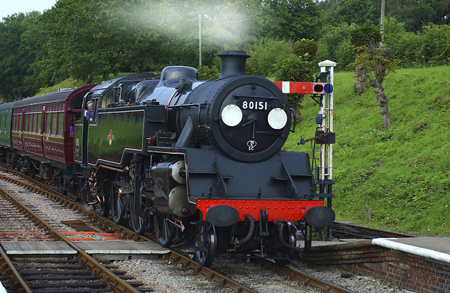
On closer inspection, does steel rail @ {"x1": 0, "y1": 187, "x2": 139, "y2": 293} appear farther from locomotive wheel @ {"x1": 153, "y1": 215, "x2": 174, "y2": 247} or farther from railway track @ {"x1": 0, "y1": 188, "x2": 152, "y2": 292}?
locomotive wheel @ {"x1": 153, "y1": 215, "x2": 174, "y2": 247}

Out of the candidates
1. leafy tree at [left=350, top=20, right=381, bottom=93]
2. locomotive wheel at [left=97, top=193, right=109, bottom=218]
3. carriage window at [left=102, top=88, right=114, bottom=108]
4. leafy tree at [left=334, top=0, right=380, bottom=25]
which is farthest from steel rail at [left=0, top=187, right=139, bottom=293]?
leafy tree at [left=334, top=0, right=380, bottom=25]

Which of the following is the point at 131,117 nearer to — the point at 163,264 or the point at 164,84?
the point at 164,84

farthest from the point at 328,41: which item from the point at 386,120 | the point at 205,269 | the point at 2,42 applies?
the point at 2,42

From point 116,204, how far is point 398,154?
28.3 feet

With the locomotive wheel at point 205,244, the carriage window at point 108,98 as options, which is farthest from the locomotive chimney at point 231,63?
the carriage window at point 108,98

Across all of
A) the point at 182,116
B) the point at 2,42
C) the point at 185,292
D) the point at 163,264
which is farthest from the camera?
the point at 2,42

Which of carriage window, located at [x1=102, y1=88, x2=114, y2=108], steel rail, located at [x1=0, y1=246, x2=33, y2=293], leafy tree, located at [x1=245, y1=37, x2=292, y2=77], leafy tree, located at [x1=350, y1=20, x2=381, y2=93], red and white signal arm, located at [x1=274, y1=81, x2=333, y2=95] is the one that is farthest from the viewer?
leafy tree, located at [x1=245, y1=37, x2=292, y2=77]

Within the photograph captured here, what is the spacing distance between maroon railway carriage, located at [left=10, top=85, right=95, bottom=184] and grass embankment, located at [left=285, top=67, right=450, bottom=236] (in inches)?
310

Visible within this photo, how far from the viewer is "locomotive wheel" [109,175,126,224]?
10383 mm

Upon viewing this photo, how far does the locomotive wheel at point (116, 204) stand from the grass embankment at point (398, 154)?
573 centimetres

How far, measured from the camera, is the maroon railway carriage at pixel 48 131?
14242 millimetres

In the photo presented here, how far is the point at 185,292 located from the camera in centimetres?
596

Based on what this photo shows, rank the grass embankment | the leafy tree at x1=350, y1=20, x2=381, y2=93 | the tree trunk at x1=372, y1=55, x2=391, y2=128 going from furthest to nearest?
the leafy tree at x1=350, y1=20, x2=381, y2=93 → the tree trunk at x1=372, y1=55, x2=391, y2=128 → the grass embankment

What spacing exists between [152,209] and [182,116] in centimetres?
169
